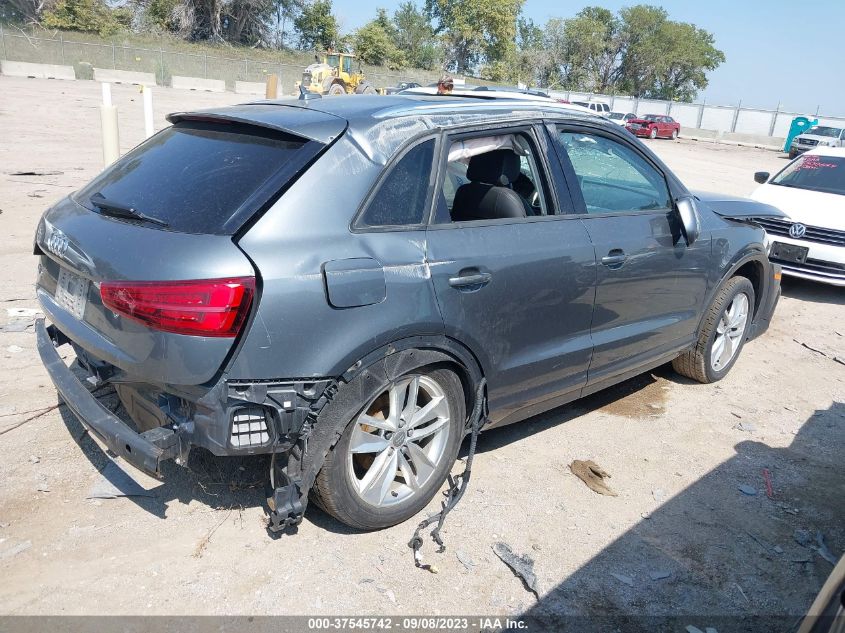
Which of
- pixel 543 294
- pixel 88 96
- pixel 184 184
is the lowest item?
pixel 88 96

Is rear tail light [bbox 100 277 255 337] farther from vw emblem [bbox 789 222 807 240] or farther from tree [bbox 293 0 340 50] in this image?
tree [bbox 293 0 340 50]

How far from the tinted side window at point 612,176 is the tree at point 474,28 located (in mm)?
80032

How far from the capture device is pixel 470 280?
10.6 feet

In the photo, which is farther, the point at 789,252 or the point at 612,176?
the point at 789,252

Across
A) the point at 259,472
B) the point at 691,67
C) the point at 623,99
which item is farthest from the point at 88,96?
the point at 691,67

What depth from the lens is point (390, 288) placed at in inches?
116

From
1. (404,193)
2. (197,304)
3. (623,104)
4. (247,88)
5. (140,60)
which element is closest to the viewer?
(197,304)

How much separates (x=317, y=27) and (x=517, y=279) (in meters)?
72.0

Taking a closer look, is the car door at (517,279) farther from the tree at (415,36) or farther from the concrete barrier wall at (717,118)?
the tree at (415,36)

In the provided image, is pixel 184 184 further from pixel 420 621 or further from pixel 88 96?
pixel 88 96

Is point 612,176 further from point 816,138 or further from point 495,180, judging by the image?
point 816,138

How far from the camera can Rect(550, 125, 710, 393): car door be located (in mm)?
3922

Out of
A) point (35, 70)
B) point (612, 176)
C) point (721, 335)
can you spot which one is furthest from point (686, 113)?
point (612, 176)

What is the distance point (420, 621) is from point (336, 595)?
13.9 inches
